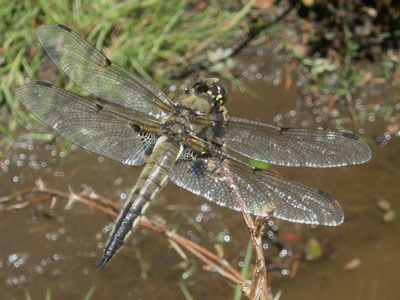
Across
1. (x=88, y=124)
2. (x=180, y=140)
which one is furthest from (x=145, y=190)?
(x=88, y=124)

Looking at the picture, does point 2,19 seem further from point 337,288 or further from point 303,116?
point 337,288

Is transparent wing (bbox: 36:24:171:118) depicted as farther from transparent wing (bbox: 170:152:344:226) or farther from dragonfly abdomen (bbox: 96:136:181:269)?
transparent wing (bbox: 170:152:344:226)

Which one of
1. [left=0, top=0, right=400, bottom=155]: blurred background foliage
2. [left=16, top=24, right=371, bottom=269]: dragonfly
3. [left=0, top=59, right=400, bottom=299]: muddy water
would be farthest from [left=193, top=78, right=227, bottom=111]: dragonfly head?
[left=0, top=0, right=400, bottom=155]: blurred background foliage

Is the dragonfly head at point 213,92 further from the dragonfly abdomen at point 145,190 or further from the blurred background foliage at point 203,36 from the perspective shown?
the blurred background foliage at point 203,36

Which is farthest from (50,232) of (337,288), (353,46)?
(353,46)

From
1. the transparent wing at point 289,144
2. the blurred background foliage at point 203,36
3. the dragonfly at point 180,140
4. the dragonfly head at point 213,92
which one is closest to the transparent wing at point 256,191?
the dragonfly at point 180,140

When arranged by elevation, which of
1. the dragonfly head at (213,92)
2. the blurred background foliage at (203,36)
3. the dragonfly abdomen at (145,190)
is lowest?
the blurred background foliage at (203,36)
